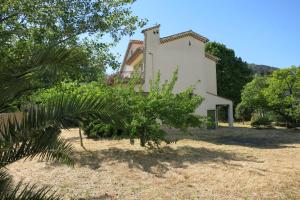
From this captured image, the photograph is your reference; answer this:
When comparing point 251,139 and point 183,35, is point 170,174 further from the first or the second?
point 183,35

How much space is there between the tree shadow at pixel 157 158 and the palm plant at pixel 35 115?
627 cm

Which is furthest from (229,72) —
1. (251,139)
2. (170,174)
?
(170,174)

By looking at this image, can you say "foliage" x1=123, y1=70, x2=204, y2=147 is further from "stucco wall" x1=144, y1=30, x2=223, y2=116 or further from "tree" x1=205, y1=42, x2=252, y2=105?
"tree" x1=205, y1=42, x2=252, y2=105

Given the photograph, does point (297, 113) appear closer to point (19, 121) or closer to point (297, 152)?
point (297, 152)

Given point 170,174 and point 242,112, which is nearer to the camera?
point 170,174

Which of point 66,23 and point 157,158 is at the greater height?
point 66,23

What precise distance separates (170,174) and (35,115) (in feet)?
21.8

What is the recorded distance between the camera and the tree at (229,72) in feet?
155

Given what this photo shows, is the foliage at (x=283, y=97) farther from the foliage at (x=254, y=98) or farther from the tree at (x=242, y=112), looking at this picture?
the tree at (x=242, y=112)

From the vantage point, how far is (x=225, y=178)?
33.7 ft

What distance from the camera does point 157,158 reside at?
1320cm

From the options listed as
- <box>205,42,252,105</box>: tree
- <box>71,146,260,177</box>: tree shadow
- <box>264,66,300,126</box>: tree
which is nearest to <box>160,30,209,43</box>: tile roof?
<box>264,66,300,126</box>: tree

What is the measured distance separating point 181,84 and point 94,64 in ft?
54.3

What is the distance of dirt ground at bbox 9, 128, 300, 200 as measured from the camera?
9102mm
